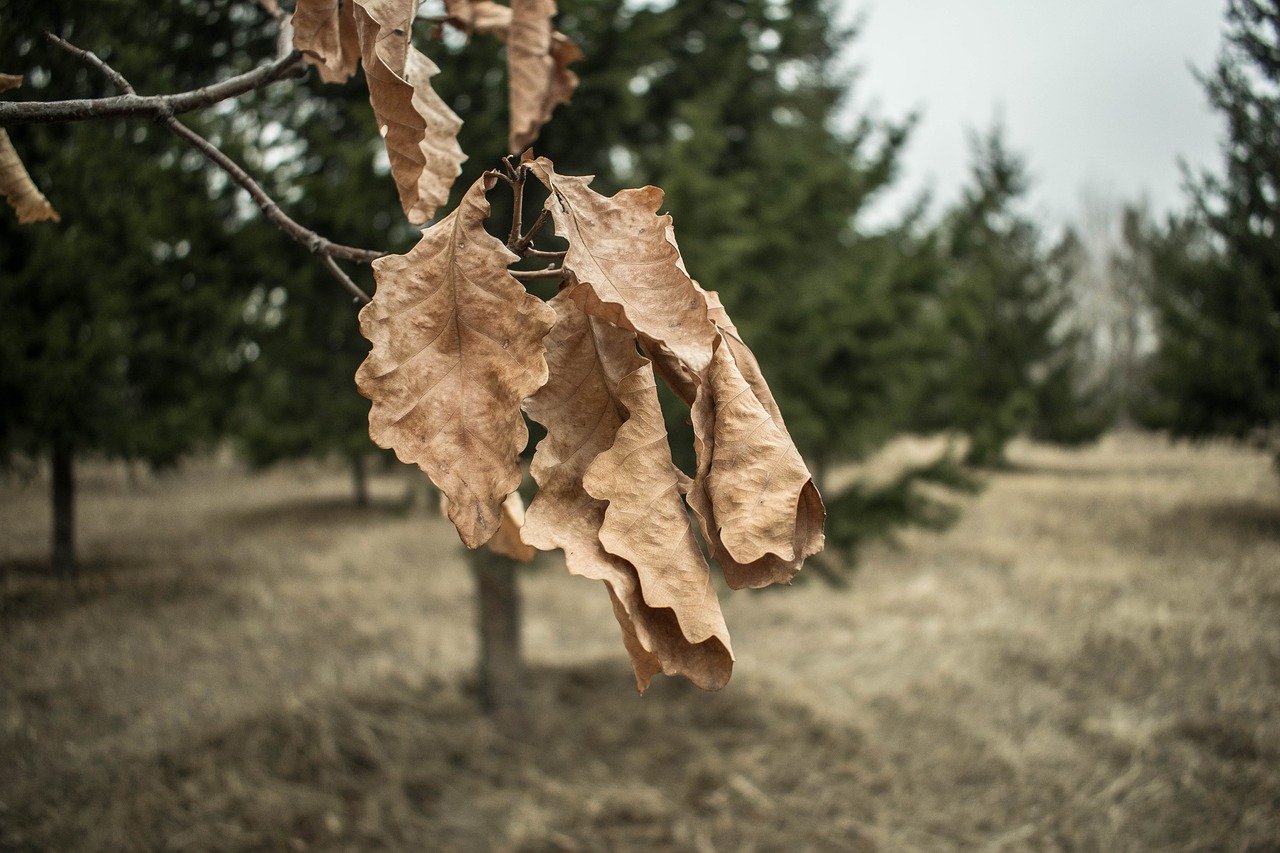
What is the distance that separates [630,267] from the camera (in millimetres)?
589

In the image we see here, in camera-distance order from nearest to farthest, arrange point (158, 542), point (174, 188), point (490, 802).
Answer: point (174, 188), point (490, 802), point (158, 542)

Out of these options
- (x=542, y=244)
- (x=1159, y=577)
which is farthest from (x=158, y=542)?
(x=1159, y=577)

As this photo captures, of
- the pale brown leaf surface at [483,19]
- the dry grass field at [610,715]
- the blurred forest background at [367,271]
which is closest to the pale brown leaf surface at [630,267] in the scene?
the pale brown leaf surface at [483,19]

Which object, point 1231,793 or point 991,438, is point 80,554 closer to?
point 991,438

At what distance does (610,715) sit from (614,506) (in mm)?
3569

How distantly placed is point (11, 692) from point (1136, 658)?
16.5ft

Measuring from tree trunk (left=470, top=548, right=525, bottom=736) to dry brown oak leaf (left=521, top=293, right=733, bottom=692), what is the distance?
121 inches

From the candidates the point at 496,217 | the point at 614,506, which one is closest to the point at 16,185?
the point at 614,506

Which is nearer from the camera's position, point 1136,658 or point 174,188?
point 174,188

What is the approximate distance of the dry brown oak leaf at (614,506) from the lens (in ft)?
1.70

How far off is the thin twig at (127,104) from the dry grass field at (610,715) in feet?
6.36

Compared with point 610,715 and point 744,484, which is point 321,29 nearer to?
point 744,484

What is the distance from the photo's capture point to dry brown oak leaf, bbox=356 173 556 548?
547 millimetres

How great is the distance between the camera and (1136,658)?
4387mm
